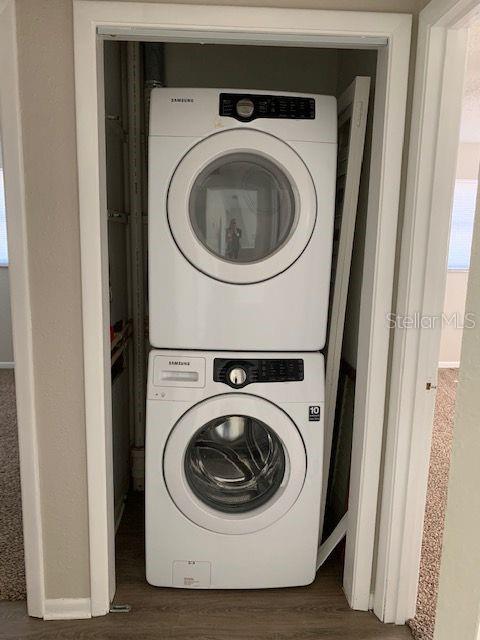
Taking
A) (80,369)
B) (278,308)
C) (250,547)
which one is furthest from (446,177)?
(250,547)

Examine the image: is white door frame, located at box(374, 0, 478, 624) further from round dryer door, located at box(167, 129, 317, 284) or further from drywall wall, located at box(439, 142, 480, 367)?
drywall wall, located at box(439, 142, 480, 367)

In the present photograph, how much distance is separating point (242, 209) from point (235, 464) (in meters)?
1.00

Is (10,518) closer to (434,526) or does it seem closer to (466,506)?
(434,526)

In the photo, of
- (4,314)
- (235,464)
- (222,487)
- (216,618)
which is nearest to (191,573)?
(216,618)

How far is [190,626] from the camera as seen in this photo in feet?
5.98

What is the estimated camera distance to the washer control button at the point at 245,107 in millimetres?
1746

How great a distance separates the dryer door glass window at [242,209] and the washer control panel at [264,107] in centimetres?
14

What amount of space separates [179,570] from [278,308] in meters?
1.06

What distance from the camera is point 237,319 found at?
184 centimetres

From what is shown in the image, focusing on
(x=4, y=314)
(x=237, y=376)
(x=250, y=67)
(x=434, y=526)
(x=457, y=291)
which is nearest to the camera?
(x=237, y=376)

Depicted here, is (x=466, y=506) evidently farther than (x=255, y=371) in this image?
No

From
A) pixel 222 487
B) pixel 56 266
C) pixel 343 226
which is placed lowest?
pixel 222 487

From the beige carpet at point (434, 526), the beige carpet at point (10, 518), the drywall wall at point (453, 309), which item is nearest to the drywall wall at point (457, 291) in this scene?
the drywall wall at point (453, 309)

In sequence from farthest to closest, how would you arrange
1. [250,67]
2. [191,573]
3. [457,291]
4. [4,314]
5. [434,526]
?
[457,291]
[4,314]
[250,67]
[434,526]
[191,573]
